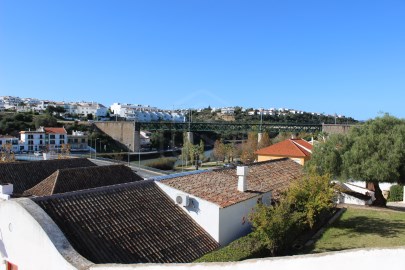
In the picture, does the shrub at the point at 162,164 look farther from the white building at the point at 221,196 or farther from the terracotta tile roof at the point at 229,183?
the white building at the point at 221,196

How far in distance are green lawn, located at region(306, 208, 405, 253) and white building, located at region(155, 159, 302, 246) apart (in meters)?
2.92

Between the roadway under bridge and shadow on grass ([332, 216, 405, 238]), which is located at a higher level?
the roadway under bridge

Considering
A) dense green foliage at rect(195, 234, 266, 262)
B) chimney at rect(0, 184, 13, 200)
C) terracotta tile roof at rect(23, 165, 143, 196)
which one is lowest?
dense green foliage at rect(195, 234, 266, 262)

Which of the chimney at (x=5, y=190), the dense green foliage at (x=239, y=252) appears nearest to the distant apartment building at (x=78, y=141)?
the chimney at (x=5, y=190)

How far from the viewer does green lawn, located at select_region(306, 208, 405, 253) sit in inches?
540

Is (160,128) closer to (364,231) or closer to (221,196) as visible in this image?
(221,196)

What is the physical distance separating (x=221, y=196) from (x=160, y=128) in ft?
283

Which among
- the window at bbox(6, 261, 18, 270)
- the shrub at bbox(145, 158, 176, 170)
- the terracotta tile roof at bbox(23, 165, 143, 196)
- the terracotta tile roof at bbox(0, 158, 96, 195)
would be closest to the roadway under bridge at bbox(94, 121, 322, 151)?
the shrub at bbox(145, 158, 176, 170)

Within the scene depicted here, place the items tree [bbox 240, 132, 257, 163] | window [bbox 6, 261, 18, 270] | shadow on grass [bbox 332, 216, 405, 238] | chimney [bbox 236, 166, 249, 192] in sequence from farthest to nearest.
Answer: tree [bbox 240, 132, 257, 163] < chimney [bbox 236, 166, 249, 192] < shadow on grass [bbox 332, 216, 405, 238] < window [bbox 6, 261, 18, 270]

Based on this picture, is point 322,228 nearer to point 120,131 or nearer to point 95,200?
point 95,200

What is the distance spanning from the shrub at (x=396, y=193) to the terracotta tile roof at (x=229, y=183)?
9.75 m

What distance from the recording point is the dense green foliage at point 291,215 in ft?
40.8

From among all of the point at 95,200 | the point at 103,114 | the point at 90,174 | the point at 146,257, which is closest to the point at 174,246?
the point at 146,257

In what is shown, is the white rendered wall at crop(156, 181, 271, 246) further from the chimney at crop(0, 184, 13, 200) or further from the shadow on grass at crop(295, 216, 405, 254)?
the chimney at crop(0, 184, 13, 200)
